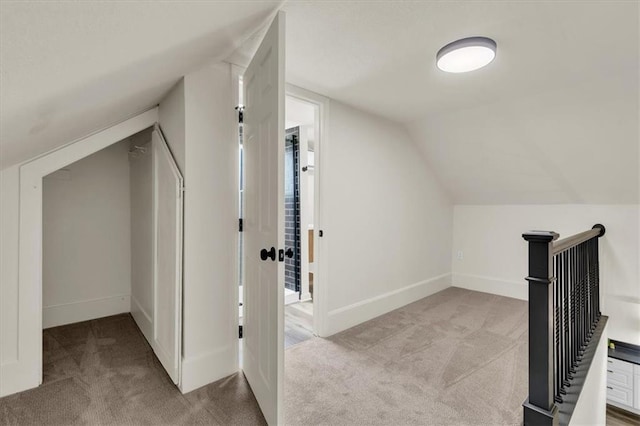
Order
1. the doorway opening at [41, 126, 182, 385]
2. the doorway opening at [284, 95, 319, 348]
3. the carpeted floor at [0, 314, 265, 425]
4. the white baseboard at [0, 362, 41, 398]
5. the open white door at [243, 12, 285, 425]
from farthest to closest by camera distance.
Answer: the doorway opening at [284, 95, 319, 348]
the doorway opening at [41, 126, 182, 385]
the white baseboard at [0, 362, 41, 398]
the carpeted floor at [0, 314, 265, 425]
the open white door at [243, 12, 285, 425]

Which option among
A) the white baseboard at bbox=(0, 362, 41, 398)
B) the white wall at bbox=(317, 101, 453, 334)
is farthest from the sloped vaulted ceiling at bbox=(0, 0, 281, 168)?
the white wall at bbox=(317, 101, 453, 334)

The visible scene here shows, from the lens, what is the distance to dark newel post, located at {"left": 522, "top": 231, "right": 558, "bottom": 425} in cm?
146

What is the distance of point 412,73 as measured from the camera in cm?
232

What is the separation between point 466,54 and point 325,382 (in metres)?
2.25

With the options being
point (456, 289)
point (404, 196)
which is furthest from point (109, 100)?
point (456, 289)

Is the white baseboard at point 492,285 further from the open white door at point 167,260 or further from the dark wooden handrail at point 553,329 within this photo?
the open white door at point 167,260

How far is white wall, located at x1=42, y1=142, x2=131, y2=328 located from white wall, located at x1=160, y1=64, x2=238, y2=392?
1.44m

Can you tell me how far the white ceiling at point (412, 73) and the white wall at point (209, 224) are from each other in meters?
0.21

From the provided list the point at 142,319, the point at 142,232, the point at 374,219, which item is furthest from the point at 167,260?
the point at 374,219

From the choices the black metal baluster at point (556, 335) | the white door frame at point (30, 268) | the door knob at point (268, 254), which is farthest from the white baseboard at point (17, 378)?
the black metal baluster at point (556, 335)

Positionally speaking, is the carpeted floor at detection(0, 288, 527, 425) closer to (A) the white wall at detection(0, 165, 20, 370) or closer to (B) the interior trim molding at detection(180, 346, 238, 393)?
(B) the interior trim molding at detection(180, 346, 238, 393)

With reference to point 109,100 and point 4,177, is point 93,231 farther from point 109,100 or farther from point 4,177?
point 109,100

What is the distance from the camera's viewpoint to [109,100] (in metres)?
1.48

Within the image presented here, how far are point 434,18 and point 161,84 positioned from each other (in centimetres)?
155
